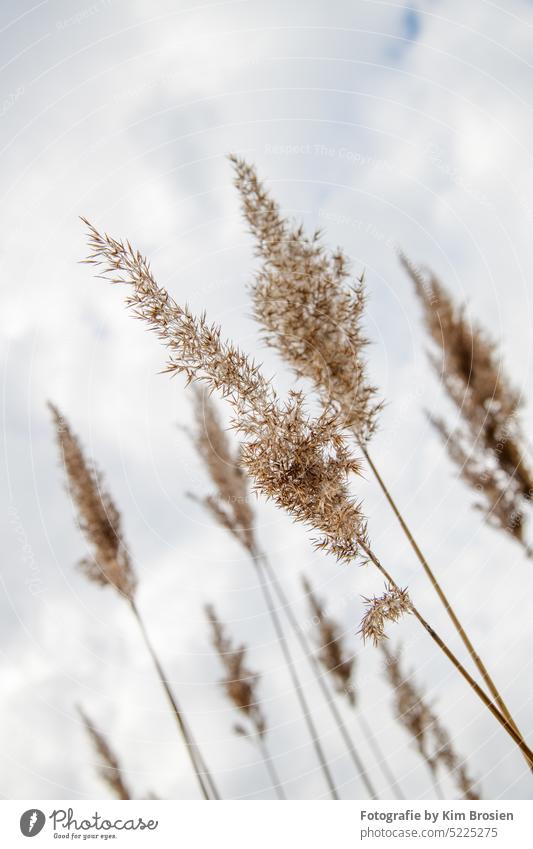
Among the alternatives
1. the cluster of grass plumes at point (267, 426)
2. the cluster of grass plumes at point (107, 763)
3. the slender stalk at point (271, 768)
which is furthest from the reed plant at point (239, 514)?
the cluster of grass plumes at point (267, 426)

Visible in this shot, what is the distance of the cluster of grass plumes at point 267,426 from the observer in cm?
175

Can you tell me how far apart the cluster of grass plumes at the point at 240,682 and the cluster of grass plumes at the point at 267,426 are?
4510 mm

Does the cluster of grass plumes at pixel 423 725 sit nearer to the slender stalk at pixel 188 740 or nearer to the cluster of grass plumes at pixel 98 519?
the slender stalk at pixel 188 740

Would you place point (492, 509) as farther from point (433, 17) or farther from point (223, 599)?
point (433, 17)

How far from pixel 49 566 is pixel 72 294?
2569mm

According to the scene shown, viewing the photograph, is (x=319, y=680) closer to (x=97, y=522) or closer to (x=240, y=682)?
(x=240, y=682)

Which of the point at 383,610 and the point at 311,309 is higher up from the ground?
the point at 311,309

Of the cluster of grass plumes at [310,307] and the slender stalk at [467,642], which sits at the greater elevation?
the cluster of grass plumes at [310,307]

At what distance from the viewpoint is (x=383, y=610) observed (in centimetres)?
184

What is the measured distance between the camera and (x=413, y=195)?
12.1 ft

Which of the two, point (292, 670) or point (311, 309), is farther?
point (292, 670)

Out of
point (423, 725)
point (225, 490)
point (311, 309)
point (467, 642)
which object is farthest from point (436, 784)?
point (311, 309)

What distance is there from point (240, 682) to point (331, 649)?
4.70 ft
